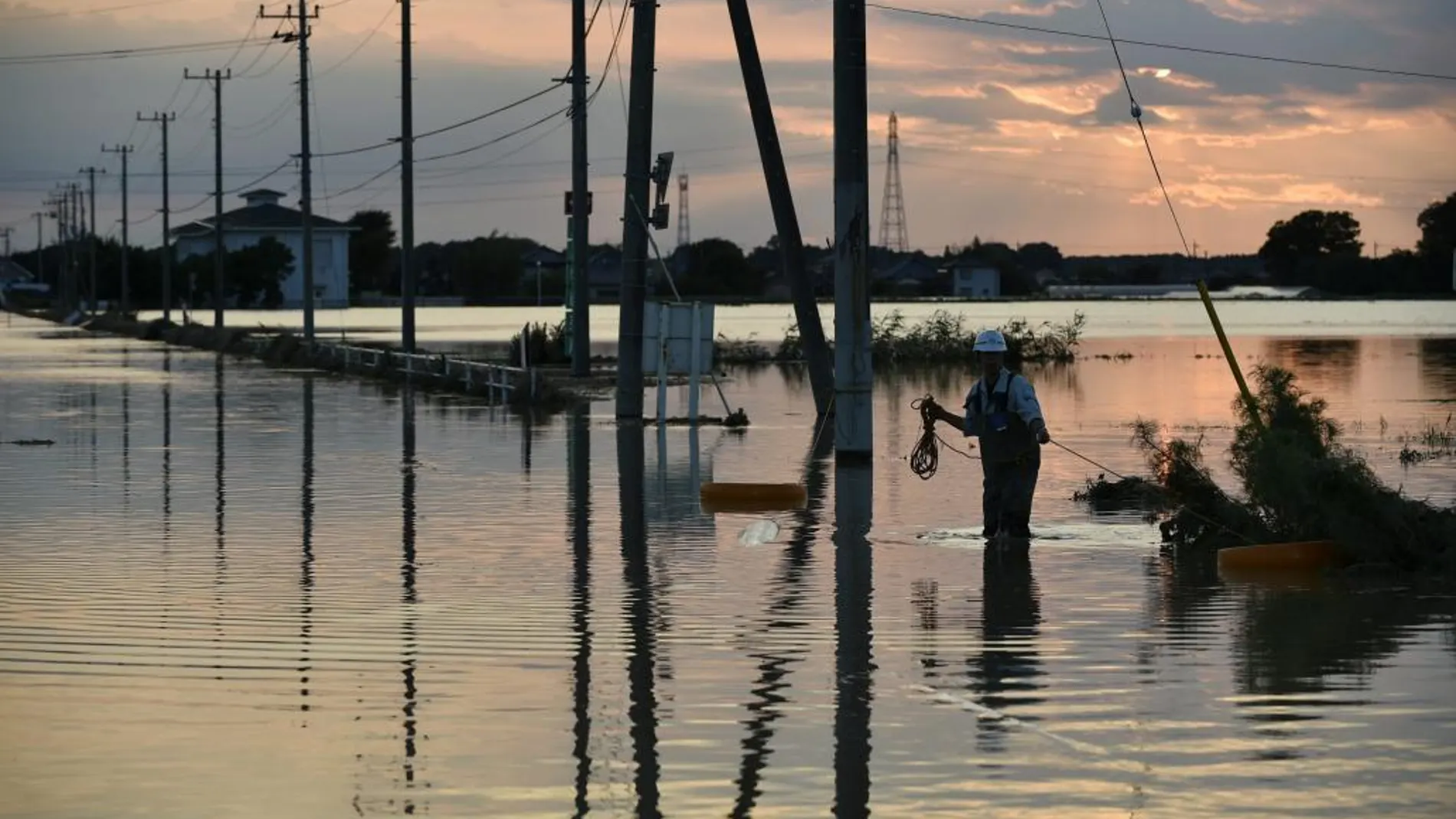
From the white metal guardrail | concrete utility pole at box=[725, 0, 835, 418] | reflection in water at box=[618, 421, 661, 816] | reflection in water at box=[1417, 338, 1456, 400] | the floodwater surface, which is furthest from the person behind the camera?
reflection in water at box=[1417, 338, 1456, 400]

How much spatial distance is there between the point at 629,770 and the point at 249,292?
18078 cm

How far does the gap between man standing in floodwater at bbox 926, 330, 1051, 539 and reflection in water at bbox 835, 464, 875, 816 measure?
3.73ft

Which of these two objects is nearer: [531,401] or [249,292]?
Answer: [531,401]

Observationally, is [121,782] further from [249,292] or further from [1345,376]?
[249,292]

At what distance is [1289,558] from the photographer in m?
15.9

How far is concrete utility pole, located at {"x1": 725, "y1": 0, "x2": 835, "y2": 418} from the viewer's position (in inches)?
1261

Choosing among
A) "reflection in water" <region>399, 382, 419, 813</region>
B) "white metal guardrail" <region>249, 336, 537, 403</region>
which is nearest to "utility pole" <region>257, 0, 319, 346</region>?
"white metal guardrail" <region>249, 336, 537, 403</region>

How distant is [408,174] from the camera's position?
58.7 meters

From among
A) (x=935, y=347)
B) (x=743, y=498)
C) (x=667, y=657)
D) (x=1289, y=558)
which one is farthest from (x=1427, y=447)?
(x=935, y=347)

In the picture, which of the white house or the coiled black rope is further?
the white house

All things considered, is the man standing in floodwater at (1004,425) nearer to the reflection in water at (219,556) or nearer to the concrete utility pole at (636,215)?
the reflection in water at (219,556)

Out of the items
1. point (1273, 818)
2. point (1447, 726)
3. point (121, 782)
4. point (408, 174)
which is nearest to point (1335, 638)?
point (1447, 726)

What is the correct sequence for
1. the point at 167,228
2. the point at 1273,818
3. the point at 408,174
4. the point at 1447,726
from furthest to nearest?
the point at 167,228, the point at 408,174, the point at 1447,726, the point at 1273,818

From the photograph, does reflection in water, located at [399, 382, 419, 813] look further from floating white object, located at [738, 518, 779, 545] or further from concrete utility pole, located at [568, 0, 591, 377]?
concrete utility pole, located at [568, 0, 591, 377]
